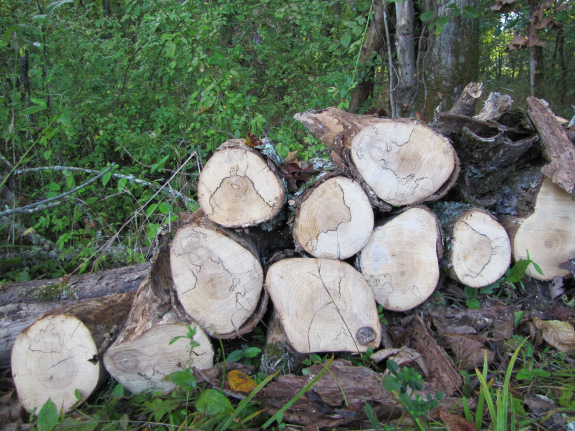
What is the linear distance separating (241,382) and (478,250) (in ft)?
4.48

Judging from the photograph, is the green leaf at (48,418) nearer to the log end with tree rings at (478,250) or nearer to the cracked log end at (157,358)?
the cracked log end at (157,358)

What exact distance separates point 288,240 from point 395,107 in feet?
9.30

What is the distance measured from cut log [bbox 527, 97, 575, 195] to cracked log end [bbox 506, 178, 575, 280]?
150 millimetres

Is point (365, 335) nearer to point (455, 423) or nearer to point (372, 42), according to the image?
point (455, 423)

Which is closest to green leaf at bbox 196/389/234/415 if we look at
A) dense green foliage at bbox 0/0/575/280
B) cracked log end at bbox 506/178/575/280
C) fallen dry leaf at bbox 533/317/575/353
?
dense green foliage at bbox 0/0/575/280

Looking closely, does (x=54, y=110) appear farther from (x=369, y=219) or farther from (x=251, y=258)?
(x=369, y=219)

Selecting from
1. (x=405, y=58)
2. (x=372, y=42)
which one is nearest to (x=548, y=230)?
(x=405, y=58)

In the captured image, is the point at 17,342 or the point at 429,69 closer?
the point at 17,342

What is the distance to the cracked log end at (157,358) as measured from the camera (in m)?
1.82

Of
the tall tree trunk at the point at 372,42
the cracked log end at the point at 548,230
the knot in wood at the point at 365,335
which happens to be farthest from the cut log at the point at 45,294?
the tall tree trunk at the point at 372,42

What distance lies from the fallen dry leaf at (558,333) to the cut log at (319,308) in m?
0.84

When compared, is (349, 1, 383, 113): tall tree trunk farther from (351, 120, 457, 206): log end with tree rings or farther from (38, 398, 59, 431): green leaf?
(38, 398, 59, 431): green leaf

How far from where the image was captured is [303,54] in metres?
5.29

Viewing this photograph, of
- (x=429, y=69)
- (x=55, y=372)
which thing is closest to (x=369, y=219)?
(x=55, y=372)
